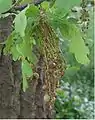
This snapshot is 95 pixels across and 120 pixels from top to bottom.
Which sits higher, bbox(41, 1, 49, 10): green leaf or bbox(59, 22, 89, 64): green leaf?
bbox(41, 1, 49, 10): green leaf

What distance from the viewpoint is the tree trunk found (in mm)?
2089

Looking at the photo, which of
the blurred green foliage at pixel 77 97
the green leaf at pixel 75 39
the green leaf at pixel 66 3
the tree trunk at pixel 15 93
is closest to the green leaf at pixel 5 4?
the green leaf at pixel 66 3

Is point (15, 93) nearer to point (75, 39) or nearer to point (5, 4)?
point (75, 39)

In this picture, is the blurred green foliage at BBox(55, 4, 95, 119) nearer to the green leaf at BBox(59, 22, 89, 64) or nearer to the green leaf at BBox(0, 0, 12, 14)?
the green leaf at BBox(59, 22, 89, 64)

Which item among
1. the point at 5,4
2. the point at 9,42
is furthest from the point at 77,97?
the point at 5,4

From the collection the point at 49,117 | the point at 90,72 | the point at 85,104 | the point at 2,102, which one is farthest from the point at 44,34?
the point at 90,72

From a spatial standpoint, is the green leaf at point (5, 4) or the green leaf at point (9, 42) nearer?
the green leaf at point (5, 4)

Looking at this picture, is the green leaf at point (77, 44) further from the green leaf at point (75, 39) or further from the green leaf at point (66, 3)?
the green leaf at point (66, 3)

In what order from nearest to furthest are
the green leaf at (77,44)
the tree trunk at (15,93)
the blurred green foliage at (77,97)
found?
the green leaf at (77,44) → the tree trunk at (15,93) → the blurred green foliage at (77,97)

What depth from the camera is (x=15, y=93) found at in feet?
7.74

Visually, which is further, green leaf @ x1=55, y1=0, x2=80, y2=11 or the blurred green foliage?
the blurred green foliage

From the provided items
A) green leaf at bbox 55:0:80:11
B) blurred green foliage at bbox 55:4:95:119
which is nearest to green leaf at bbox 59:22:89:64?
green leaf at bbox 55:0:80:11

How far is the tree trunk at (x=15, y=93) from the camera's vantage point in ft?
6.86

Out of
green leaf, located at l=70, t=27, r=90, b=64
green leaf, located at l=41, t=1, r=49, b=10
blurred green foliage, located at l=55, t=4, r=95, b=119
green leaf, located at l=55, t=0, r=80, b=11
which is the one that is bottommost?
blurred green foliage, located at l=55, t=4, r=95, b=119
